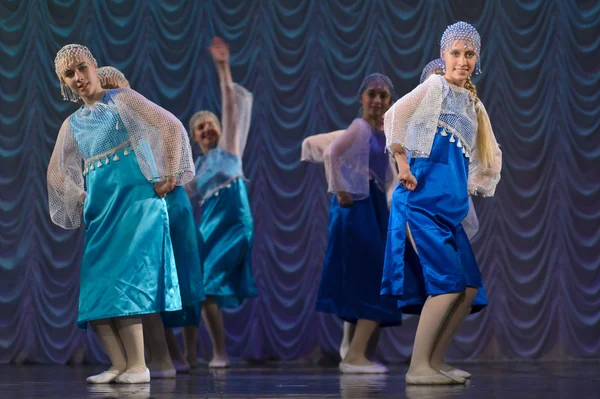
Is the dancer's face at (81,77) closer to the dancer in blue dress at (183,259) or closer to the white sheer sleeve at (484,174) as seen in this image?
the dancer in blue dress at (183,259)

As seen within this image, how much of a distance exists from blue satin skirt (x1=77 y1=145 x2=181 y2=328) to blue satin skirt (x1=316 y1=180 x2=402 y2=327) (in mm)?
1394

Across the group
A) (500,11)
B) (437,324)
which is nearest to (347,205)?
(437,324)

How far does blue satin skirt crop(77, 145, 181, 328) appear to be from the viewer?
3.74 metres

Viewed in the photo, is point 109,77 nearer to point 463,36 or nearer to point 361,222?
point 361,222

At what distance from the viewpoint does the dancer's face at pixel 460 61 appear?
3.67 metres

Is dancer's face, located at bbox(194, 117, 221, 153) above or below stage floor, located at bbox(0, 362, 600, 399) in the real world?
above

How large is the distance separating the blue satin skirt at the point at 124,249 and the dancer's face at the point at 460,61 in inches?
54.8

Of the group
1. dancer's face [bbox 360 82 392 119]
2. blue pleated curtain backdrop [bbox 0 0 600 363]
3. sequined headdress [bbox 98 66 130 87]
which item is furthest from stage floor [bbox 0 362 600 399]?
blue pleated curtain backdrop [bbox 0 0 600 363]

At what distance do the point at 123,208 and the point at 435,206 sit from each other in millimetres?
1341

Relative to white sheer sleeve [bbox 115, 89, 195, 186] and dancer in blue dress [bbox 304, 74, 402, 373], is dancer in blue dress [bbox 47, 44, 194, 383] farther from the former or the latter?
dancer in blue dress [bbox 304, 74, 402, 373]

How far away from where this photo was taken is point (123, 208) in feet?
12.6

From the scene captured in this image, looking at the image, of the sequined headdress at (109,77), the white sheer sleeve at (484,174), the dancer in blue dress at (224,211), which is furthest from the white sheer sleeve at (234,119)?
the white sheer sleeve at (484,174)

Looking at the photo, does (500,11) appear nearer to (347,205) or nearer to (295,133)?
(295,133)

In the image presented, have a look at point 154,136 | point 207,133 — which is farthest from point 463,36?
point 207,133
